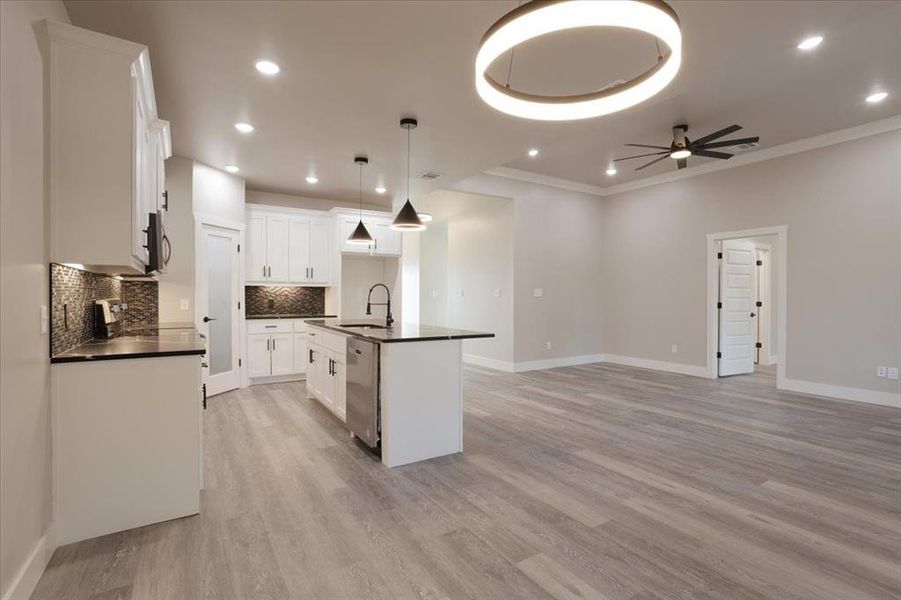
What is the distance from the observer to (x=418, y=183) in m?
5.99

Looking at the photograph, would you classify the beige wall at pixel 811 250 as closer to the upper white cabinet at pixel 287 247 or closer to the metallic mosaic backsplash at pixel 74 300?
→ the upper white cabinet at pixel 287 247

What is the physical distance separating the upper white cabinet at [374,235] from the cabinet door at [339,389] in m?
2.85

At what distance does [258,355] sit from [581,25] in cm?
568

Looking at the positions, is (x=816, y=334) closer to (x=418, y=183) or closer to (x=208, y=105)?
(x=418, y=183)

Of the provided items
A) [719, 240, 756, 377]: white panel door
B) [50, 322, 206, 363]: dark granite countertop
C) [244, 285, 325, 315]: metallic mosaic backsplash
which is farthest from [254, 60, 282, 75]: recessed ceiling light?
[719, 240, 756, 377]: white panel door

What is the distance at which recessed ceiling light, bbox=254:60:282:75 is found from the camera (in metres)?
2.92

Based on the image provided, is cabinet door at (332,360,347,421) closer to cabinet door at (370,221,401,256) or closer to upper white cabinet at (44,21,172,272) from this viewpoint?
upper white cabinet at (44,21,172,272)

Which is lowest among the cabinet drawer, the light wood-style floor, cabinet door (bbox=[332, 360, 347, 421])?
the light wood-style floor

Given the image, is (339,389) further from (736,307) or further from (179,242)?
(736,307)

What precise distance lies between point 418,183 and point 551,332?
3397 millimetres

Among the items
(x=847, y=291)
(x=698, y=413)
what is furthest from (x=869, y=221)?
(x=698, y=413)

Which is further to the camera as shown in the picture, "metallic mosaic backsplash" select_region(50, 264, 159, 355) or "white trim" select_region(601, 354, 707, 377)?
"white trim" select_region(601, 354, 707, 377)

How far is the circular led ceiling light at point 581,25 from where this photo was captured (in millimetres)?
1339

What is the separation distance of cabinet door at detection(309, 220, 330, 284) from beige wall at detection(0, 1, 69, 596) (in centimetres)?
436
